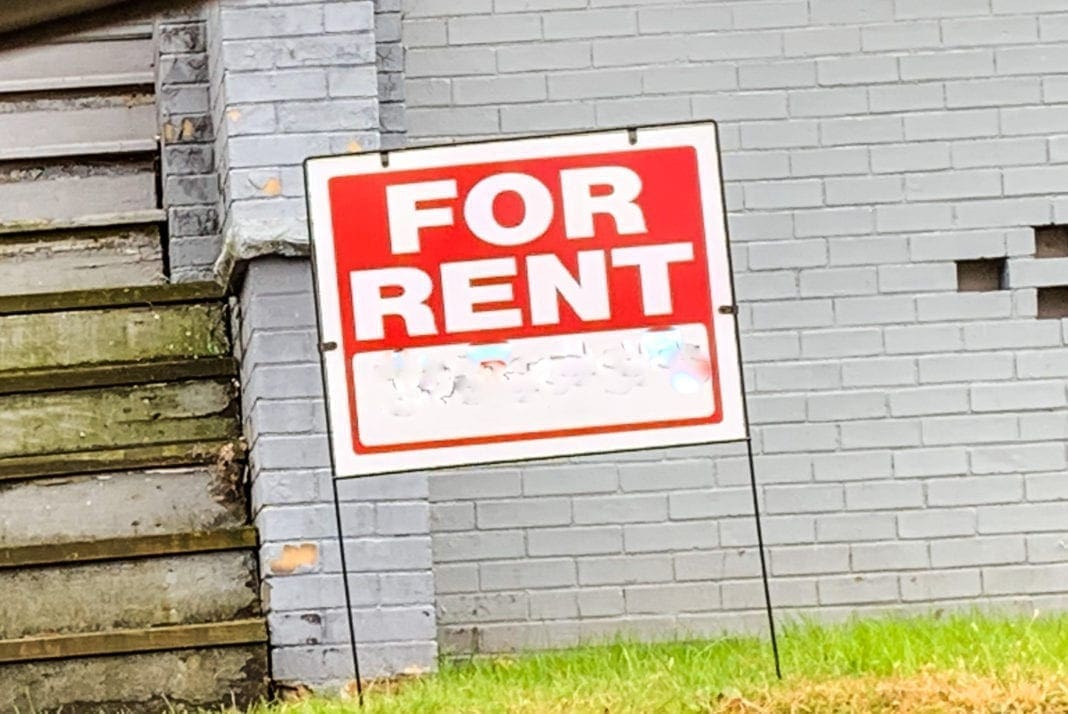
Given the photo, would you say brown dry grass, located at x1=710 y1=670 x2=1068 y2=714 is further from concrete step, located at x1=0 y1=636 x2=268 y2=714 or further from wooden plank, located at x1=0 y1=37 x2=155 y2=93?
wooden plank, located at x1=0 y1=37 x2=155 y2=93

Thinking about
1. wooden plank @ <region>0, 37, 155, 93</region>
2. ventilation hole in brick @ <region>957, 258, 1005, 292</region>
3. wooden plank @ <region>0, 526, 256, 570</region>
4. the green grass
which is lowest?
the green grass

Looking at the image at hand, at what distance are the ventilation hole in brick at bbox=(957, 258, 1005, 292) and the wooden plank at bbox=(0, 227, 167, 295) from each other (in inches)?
86.7

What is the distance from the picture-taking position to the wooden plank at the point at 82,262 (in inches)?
176

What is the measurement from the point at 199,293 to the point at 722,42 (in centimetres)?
151

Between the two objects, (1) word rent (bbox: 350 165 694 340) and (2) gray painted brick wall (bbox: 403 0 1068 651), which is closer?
(1) word rent (bbox: 350 165 694 340)

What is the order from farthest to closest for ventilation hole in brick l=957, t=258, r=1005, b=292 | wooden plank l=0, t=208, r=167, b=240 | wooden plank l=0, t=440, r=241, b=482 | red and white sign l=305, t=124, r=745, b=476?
wooden plank l=0, t=208, r=167, b=240 → ventilation hole in brick l=957, t=258, r=1005, b=292 → wooden plank l=0, t=440, r=241, b=482 → red and white sign l=305, t=124, r=745, b=476

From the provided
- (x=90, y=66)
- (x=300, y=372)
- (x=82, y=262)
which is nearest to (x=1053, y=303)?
(x=300, y=372)

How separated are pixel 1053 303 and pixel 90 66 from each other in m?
2.96

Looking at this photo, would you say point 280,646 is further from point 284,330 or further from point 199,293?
point 199,293

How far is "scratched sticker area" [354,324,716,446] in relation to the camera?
9.98 feet

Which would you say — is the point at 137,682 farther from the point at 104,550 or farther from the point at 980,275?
the point at 980,275

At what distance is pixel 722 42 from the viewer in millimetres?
4215

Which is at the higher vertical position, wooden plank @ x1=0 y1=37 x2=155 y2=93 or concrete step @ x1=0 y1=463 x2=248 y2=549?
wooden plank @ x1=0 y1=37 x2=155 y2=93

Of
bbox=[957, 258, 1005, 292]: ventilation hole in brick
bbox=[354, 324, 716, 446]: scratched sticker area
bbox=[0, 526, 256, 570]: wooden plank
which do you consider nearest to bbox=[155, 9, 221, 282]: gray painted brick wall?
bbox=[0, 526, 256, 570]: wooden plank
